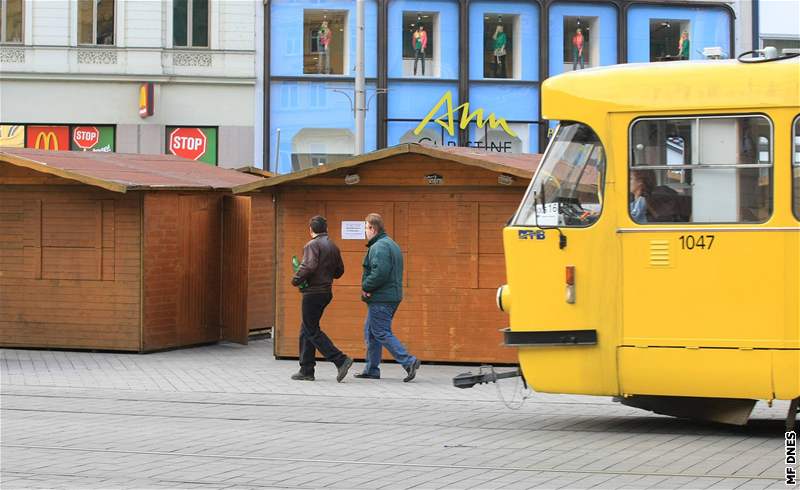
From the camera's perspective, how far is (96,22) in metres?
34.0

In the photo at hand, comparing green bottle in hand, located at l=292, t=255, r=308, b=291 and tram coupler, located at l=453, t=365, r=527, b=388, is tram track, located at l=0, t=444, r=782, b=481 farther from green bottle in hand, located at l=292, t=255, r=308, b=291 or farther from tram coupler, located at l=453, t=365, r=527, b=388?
green bottle in hand, located at l=292, t=255, r=308, b=291

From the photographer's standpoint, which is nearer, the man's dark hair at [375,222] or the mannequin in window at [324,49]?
the man's dark hair at [375,222]

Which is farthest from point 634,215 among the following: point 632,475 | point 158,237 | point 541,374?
point 158,237

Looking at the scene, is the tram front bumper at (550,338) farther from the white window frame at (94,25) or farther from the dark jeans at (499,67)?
the dark jeans at (499,67)

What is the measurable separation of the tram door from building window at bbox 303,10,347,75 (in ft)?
82.3

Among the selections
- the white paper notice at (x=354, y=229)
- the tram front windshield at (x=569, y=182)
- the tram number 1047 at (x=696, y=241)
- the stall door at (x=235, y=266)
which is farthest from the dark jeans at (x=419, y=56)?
the tram number 1047 at (x=696, y=241)

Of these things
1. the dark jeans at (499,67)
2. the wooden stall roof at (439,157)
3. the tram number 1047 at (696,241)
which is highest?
Answer: the dark jeans at (499,67)

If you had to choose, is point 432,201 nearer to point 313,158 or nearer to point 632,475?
point 632,475

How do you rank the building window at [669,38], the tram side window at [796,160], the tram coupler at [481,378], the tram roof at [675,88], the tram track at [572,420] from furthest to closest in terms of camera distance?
1. the building window at [669,38]
2. the tram coupler at [481,378]
3. the tram track at [572,420]
4. the tram roof at [675,88]
5. the tram side window at [796,160]

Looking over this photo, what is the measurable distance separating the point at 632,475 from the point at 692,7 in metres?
30.0

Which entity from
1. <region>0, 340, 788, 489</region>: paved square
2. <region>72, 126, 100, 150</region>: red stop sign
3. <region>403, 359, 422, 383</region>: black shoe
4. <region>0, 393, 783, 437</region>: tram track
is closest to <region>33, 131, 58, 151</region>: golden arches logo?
<region>72, 126, 100, 150</region>: red stop sign

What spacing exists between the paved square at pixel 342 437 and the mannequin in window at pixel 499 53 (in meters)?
21.0

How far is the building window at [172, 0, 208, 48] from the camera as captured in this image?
112ft

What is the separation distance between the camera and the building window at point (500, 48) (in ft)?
117
